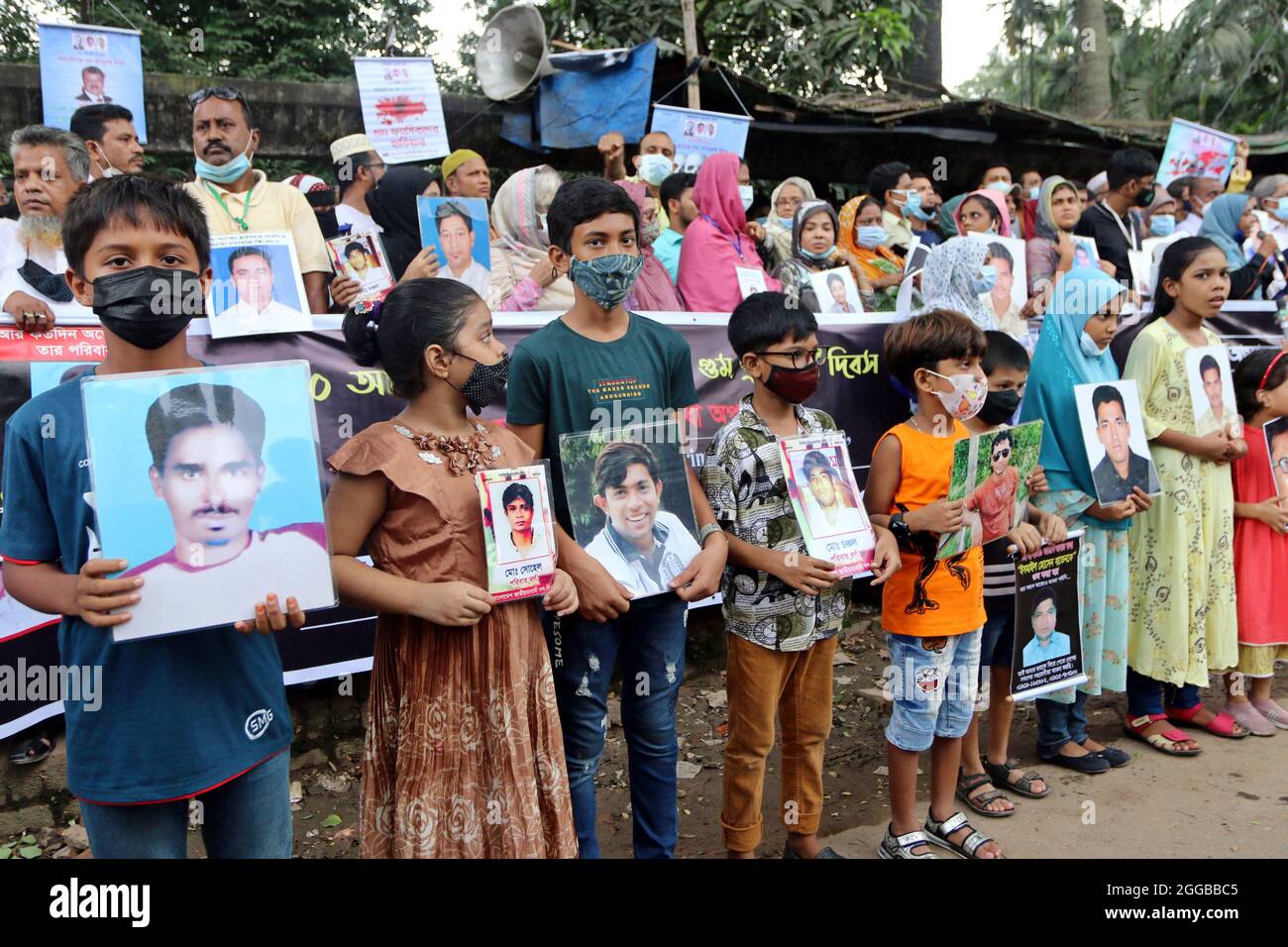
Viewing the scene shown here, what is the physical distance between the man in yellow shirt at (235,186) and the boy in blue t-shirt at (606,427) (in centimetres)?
207

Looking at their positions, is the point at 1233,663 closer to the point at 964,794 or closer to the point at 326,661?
the point at 964,794

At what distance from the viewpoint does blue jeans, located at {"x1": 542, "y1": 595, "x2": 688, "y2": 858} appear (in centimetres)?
277

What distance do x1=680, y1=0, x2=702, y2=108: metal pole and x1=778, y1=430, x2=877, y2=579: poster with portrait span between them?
6497mm

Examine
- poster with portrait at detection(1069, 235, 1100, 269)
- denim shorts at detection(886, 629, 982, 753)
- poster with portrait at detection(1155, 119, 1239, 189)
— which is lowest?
denim shorts at detection(886, 629, 982, 753)

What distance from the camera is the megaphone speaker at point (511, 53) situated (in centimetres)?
802

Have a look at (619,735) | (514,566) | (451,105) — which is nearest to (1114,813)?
(619,735)

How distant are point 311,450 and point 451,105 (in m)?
6.97

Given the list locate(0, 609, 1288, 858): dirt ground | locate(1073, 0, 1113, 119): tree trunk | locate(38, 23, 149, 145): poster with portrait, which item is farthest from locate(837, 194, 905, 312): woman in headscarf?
locate(1073, 0, 1113, 119): tree trunk

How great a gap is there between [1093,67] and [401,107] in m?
16.4

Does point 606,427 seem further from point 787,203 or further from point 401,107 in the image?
point 401,107

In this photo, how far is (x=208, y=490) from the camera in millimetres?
1899

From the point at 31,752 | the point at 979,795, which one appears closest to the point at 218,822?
the point at 31,752

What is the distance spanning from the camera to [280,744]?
209 cm

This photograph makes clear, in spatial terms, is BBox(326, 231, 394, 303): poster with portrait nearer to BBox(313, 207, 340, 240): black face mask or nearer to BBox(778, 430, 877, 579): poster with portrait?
BBox(313, 207, 340, 240): black face mask
